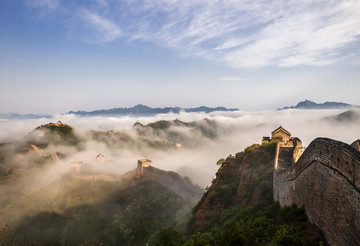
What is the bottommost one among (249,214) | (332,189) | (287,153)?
(249,214)

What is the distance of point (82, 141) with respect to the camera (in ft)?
376

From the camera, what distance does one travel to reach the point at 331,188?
708cm

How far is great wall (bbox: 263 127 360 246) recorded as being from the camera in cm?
598

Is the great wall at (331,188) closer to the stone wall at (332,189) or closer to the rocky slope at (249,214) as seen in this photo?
the stone wall at (332,189)

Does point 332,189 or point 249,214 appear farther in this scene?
point 249,214

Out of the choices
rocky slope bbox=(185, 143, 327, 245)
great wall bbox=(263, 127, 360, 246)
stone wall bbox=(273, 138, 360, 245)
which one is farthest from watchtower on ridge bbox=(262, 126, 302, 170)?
stone wall bbox=(273, 138, 360, 245)

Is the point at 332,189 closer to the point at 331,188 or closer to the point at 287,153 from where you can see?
the point at 331,188

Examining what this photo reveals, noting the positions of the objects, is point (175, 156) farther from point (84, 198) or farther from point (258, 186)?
point (258, 186)

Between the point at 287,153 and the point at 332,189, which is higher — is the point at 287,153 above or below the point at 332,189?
below

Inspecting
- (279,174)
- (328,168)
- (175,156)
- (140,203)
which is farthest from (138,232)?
(175,156)

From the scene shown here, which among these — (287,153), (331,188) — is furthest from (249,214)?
(287,153)

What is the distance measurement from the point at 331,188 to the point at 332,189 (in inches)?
2.7

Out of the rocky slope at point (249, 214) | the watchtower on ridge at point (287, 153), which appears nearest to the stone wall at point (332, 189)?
the rocky slope at point (249, 214)

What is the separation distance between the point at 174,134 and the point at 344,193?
172707mm
